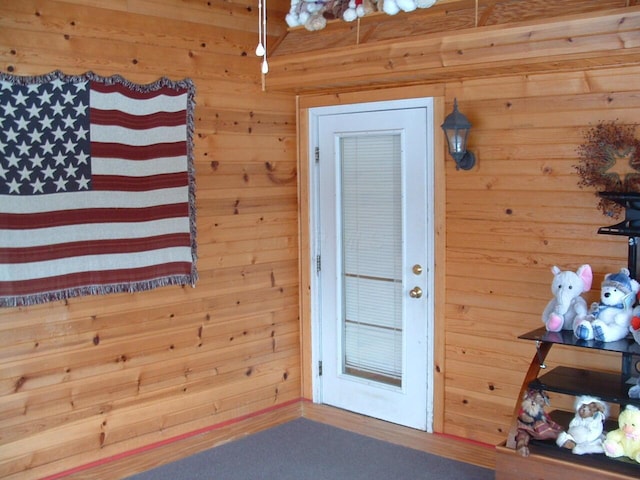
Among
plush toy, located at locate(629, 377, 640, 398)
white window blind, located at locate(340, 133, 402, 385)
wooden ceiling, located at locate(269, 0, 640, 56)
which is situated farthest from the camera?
white window blind, located at locate(340, 133, 402, 385)

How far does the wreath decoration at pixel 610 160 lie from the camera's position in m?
3.02

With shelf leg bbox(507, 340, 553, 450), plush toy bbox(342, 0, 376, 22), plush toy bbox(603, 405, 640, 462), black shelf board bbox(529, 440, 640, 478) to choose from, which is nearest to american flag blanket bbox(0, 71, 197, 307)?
plush toy bbox(342, 0, 376, 22)

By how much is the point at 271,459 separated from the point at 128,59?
2.12 meters

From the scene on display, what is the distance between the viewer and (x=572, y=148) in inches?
128

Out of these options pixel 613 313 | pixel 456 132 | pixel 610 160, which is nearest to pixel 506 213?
pixel 456 132

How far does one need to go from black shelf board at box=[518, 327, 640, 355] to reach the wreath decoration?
1.86ft

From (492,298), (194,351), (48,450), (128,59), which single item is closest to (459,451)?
(492,298)

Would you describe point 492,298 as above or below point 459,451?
above

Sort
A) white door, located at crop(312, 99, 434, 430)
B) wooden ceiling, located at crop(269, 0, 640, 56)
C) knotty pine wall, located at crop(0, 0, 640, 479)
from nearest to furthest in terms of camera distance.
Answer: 1. wooden ceiling, located at crop(269, 0, 640, 56)
2. knotty pine wall, located at crop(0, 0, 640, 479)
3. white door, located at crop(312, 99, 434, 430)

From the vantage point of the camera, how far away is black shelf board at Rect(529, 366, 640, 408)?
2.84 metres

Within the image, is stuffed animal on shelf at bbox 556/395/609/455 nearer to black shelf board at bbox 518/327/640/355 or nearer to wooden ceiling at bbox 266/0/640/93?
black shelf board at bbox 518/327/640/355

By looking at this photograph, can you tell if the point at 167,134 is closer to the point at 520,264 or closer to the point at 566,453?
the point at 520,264

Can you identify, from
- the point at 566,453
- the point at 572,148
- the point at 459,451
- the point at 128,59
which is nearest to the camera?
the point at 566,453

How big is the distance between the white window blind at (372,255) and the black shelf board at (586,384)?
3.41 ft
